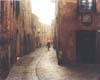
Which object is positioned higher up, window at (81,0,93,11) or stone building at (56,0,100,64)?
window at (81,0,93,11)

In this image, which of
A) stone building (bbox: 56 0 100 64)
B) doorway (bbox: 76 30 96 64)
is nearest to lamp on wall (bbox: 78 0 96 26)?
stone building (bbox: 56 0 100 64)

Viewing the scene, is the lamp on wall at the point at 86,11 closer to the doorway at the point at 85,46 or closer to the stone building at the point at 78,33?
the stone building at the point at 78,33

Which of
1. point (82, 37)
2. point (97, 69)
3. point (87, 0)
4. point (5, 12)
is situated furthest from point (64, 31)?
point (5, 12)

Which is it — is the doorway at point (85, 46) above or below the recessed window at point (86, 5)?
below

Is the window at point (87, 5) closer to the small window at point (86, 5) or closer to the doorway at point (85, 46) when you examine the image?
the small window at point (86, 5)

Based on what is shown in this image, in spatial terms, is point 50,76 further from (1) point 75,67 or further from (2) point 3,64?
(1) point 75,67

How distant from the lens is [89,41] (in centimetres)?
2186

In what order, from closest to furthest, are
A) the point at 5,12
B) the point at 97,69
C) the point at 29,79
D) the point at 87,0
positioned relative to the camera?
the point at 29,79
the point at 5,12
the point at 97,69
the point at 87,0

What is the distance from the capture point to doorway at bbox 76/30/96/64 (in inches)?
859

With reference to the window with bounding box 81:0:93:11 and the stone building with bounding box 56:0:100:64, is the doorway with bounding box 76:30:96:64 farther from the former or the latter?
the window with bounding box 81:0:93:11

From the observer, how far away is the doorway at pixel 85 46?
21828mm

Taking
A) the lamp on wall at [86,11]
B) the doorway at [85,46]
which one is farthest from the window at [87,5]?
the doorway at [85,46]

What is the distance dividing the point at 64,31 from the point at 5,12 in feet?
19.3

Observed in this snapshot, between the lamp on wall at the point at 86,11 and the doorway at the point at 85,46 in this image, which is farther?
the doorway at the point at 85,46
